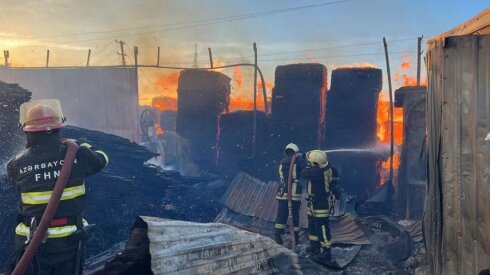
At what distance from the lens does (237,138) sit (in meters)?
15.1

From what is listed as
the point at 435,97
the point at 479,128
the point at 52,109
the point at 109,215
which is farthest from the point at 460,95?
the point at 109,215

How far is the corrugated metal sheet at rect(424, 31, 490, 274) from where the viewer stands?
322 centimetres

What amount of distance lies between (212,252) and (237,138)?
1129 centimetres

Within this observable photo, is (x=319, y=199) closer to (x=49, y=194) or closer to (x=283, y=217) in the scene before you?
(x=283, y=217)

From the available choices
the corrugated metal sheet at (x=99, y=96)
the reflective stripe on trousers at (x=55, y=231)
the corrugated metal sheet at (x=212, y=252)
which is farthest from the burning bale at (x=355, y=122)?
the corrugated metal sheet at (x=99, y=96)

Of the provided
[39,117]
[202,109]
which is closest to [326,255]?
[39,117]

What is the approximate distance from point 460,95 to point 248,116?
38.5ft

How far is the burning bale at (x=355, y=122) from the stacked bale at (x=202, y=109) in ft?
14.8

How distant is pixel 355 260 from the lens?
7453mm

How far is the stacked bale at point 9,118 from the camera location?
8.01 metres

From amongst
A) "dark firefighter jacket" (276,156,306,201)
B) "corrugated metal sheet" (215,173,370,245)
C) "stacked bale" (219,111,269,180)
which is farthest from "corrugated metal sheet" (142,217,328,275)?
"stacked bale" (219,111,269,180)

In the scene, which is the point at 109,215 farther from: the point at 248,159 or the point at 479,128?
the point at 479,128

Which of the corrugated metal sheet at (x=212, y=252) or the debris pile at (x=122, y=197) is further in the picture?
the debris pile at (x=122, y=197)

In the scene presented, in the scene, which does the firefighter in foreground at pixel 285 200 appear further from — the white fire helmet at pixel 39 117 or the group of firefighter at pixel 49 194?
the white fire helmet at pixel 39 117
